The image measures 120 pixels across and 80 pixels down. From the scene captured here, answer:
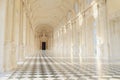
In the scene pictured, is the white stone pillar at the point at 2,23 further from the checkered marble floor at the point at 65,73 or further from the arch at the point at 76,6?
the arch at the point at 76,6

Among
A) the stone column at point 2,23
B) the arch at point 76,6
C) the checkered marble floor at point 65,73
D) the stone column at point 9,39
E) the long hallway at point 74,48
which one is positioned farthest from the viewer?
the arch at point 76,6

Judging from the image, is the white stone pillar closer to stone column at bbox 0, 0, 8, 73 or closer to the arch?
stone column at bbox 0, 0, 8, 73

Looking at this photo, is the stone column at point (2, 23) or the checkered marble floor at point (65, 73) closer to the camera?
→ the checkered marble floor at point (65, 73)

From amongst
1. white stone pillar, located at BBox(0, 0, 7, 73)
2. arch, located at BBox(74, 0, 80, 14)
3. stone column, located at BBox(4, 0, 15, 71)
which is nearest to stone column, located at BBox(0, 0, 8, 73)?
white stone pillar, located at BBox(0, 0, 7, 73)

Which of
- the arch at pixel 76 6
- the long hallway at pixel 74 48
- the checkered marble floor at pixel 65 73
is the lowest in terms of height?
the checkered marble floor at pixel 65 73

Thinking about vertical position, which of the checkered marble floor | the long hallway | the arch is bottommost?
the checkered marble floor

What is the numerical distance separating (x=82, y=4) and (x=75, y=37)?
210 inches

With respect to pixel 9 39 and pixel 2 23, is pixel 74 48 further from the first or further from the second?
pixel 2 23

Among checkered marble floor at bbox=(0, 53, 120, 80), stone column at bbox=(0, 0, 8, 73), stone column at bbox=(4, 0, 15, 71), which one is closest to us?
checkered marble floor at bbox=(0, 53, 120, 80)

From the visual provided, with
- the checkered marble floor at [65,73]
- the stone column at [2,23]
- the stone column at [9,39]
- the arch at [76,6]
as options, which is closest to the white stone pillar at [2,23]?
the stone column at [2,23]

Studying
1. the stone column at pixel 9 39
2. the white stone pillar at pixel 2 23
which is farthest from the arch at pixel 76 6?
the white stone pillar at pixel 2 23

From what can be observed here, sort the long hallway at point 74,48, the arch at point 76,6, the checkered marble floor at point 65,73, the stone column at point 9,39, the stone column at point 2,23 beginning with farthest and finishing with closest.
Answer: the arch at point 76,6 → the stone column at point 9,39 → the stone column at point 2,23 → the long hallway at point 74,48 → the checkered marble floor at point 65,73

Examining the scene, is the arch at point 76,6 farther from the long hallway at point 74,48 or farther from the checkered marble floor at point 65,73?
the checkered marble floor at point 65,73

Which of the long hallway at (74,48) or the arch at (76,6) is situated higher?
the arch at (76,6)
